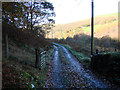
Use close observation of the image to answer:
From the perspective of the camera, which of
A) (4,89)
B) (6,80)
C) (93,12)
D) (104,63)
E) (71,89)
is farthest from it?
(93,12)

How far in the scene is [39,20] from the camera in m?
13.1

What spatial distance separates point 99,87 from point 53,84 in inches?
106

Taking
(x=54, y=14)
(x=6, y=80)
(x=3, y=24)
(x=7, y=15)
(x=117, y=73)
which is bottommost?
(x=117, y=73)

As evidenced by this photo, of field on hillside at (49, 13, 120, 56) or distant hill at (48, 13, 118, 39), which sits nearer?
field on hillside at (49, 13, 120, 56)

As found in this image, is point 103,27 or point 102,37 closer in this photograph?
point 102,37

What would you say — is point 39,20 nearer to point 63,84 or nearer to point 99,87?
point 63,84

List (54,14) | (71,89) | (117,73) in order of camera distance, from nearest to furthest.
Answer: (71,89), (117,73), (54,14)

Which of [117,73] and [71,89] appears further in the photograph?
[117,73]

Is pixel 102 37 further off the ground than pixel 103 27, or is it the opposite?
pixel 103 27

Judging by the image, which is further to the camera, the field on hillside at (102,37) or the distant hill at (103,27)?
the distant hill at (103,27)

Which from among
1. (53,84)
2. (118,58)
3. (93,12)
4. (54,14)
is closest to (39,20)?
(54,14)

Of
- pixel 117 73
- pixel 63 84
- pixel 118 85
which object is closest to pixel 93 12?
pixel 117 73

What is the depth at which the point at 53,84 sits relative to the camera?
4.62 metres

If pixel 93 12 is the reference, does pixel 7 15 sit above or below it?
below
